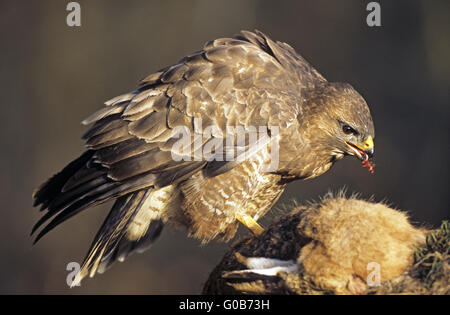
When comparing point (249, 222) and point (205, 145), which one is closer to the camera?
point (205, 145)

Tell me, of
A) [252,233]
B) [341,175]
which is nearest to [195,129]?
[252,233]

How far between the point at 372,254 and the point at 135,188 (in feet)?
4.39

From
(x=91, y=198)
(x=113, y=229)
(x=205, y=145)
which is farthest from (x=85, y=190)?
(x=205, y=145)

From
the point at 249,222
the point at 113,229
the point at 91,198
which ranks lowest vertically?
the point at 249,222

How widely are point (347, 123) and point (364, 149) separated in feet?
0.56

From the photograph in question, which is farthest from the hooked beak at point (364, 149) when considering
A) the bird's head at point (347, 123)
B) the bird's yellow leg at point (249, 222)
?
the bird's yellow leg at point (249, 222)

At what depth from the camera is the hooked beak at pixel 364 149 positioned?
3.29 m

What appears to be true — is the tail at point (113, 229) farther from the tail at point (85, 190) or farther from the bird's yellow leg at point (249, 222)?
the bird's yellow leg at point (249, 222)

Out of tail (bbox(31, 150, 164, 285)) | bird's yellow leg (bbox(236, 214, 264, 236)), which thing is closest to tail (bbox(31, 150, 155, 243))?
tail (bbox(31, 150, 164, 285))

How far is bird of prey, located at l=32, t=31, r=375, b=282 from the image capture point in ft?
10.4

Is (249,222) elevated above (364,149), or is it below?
below

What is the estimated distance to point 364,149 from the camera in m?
3.31

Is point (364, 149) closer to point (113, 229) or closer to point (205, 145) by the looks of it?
point (205, 145)

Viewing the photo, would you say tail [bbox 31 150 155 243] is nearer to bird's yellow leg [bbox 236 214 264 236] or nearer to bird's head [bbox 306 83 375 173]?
bird's yellow leg [bbox 236 214 264 236]
